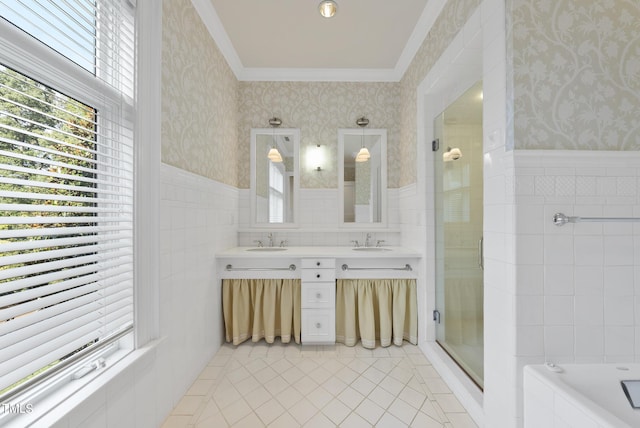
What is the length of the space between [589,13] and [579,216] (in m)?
0.92

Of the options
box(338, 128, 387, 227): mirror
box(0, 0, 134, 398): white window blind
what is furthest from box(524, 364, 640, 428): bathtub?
box(338, 128, 387, 227): mirror

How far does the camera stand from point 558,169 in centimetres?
123

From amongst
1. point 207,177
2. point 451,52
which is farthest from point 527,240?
point 207,177

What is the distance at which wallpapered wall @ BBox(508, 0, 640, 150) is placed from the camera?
1242 mm

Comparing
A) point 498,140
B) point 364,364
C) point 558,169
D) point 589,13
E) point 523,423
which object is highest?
point 589,13

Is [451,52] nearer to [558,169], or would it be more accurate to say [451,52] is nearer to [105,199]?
[558,169]

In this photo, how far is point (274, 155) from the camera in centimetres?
294

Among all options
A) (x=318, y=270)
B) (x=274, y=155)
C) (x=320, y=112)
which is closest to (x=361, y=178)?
(x=320, y=112)

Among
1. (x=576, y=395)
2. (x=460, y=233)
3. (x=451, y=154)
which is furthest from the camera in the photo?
(x=451, y=154)

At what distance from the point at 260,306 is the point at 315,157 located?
1.60 meters

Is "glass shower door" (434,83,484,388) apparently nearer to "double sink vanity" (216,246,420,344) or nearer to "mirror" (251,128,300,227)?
"double sink vanity" (216,246,420,344)

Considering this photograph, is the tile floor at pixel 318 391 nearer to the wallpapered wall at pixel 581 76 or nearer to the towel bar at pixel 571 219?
the towel bar at pixel 571 219

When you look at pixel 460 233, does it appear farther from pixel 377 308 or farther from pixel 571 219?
pixel 377 308

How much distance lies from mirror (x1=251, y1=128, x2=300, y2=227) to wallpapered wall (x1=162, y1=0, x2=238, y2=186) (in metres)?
0.35
